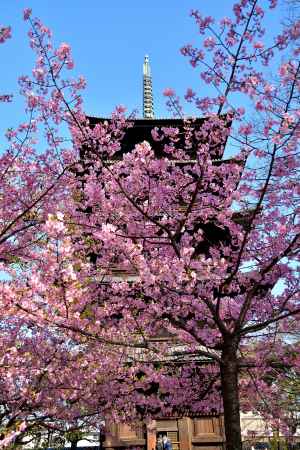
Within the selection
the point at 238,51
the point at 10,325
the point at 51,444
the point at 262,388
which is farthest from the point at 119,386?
the point at 238,51

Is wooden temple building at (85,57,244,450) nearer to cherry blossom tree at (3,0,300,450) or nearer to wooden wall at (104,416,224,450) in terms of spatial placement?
wooden wall at (104,416,224,450)

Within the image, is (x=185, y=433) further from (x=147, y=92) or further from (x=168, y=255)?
(x=147, y=92)

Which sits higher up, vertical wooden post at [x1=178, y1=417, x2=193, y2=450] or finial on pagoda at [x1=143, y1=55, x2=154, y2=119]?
finial on pagoda at [x1=143, y1=55, x2=154, y2=119]

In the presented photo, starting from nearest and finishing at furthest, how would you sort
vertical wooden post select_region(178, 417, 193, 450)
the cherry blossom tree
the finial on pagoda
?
the cherry blossom tree < vertical wooden post select_region(178, 417, 193, 450) < the finial on pagoda

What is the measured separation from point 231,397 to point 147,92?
20728 millimetres

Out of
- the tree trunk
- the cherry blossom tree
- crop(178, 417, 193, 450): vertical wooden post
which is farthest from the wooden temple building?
the tree trunk

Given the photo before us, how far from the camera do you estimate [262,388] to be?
901cm

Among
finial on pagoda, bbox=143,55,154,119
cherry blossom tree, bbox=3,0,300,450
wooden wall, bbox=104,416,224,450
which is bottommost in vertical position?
wooden wall, bbox=104,416,224,450

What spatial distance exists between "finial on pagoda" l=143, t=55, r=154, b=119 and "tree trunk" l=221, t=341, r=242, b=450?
18265mm

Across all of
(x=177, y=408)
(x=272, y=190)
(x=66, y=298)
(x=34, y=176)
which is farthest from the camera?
(x=177, y=408)

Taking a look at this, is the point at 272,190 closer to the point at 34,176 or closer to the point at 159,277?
the point at 159,277

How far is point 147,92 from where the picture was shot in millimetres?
23922

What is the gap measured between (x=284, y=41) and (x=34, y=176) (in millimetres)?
4685

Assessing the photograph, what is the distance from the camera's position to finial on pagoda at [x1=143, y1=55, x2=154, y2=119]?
2305cm
